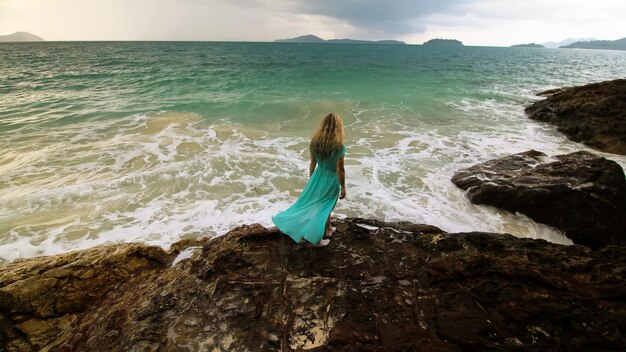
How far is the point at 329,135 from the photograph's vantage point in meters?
3.68

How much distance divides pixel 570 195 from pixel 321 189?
17.4 ft

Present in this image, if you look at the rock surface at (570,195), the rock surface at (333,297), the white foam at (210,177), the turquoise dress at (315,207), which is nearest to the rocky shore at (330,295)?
the rock surface at (333,297)

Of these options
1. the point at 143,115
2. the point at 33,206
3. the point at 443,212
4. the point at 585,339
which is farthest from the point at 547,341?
the point at 143,115

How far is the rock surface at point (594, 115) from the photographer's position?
10.4 m

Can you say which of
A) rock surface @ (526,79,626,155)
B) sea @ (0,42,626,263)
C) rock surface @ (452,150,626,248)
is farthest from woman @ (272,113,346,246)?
rock surface @ (526,79,626,155)

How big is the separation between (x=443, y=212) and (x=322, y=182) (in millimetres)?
3683

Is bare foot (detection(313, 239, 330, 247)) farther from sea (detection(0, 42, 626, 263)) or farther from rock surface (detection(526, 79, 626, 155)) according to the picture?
rock surface (detection(526, 79, 626, 155))

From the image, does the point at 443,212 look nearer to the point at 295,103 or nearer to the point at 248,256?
the point at 248,256

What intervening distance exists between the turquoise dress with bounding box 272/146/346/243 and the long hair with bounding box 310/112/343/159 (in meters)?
0.09

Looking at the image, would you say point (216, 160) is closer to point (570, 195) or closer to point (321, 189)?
point (321, 189)

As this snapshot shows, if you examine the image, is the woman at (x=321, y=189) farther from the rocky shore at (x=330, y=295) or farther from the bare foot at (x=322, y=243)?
the rocky shore at (x=330, y=295)

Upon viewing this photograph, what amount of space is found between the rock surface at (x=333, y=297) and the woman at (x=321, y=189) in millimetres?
241

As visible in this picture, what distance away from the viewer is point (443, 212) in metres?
6.45

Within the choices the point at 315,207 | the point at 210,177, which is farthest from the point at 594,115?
the point at 210,177
